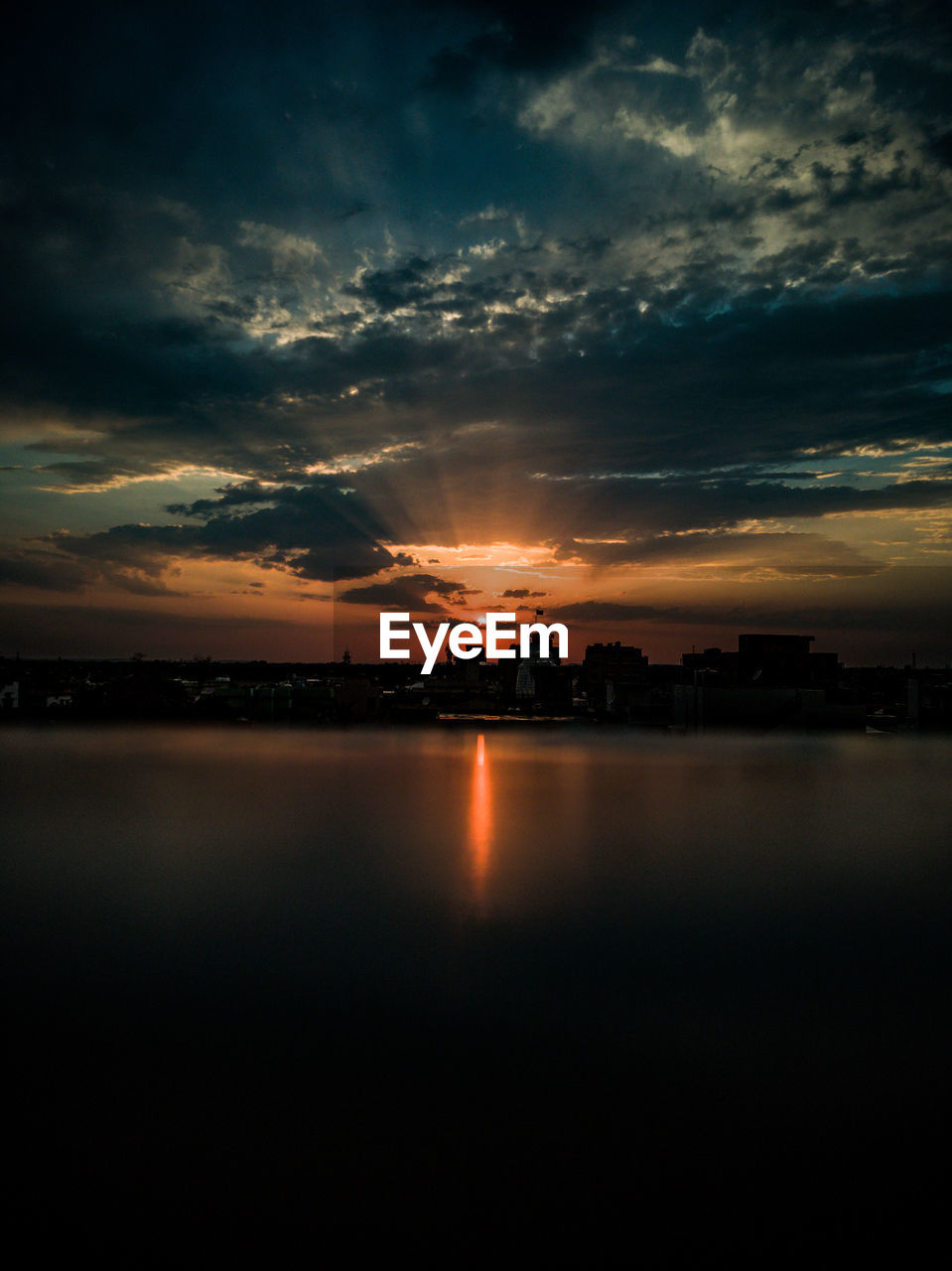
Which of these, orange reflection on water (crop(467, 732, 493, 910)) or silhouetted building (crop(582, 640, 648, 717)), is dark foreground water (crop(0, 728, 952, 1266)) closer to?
orange reflection on water (crop(467, 732, 493, 910))

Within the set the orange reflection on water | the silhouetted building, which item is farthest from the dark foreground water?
the silhouetted building

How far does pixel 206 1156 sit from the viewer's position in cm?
270

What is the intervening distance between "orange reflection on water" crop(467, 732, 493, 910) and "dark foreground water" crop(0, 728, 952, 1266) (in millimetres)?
77

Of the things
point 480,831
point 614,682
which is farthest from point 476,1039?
point 614,682

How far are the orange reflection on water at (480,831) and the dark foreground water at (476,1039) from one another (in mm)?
77

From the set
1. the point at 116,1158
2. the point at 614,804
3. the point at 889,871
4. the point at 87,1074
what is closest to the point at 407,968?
the point at 87,1074

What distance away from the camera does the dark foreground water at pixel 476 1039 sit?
2.46 meters

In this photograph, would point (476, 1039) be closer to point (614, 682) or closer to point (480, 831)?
point (480, 831)

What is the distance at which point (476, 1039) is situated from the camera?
3.76 metres

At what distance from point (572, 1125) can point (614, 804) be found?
8889 millimetres

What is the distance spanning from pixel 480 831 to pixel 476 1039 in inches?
228

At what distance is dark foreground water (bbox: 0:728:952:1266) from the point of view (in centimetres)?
246

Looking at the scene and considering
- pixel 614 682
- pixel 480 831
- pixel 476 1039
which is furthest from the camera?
pixel 614 682

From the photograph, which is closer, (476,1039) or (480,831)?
(476,1039)
